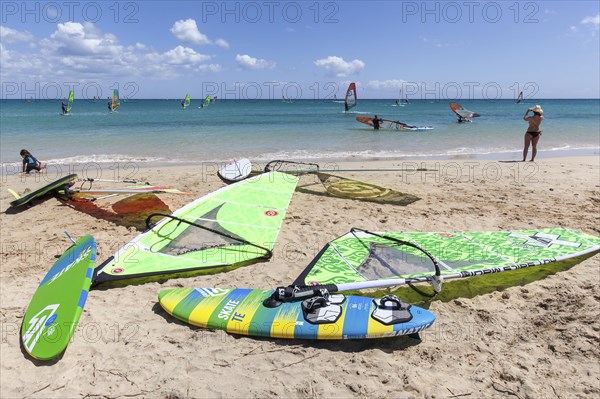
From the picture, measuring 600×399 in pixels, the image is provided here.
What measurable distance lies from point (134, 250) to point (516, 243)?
183 inches

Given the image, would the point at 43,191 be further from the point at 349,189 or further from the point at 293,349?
the point at 293,349

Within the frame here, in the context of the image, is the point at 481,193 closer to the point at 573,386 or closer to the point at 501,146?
the point at 573,386

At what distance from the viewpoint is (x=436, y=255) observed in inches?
174

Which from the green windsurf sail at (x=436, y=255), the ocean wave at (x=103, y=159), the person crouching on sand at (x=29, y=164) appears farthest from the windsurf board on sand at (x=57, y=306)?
the ocean wave at (x=103, y=159)

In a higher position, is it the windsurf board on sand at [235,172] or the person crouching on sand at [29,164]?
the person crouching on sand at [29,164]

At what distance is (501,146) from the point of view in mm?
16391

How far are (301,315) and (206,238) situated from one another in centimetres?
210

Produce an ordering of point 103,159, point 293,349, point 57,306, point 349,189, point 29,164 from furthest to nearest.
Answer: point 103,159 → point 29,164 → point 349,189 → point 57,306 → point 293,349

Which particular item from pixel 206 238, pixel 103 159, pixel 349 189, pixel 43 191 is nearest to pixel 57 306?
pixel 206 238

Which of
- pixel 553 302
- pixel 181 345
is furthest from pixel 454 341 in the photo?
pixel 181 345

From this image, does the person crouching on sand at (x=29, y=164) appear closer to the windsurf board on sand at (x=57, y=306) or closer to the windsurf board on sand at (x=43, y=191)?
the windsurf board on sand at (x=43, y=191)

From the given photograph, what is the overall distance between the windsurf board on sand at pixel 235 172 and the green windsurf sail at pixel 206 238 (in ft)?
4.22

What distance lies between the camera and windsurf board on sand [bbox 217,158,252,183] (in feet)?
26.0

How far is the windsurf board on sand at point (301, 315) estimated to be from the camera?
322 centimetres
